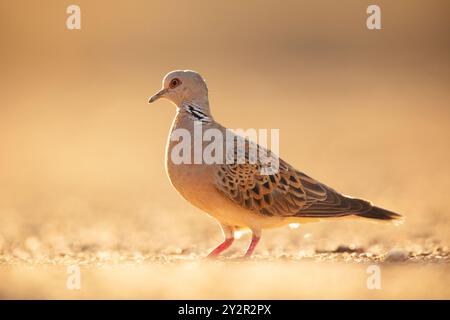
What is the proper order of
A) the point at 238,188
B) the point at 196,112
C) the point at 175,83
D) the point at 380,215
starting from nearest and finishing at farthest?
the point at 238,188 < the point at 380,215 < the point at 196,112 < the point at 175,83

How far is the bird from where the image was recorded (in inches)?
299

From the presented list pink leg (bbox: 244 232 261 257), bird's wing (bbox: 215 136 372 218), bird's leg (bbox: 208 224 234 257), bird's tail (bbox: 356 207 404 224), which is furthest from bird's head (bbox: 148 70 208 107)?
bird's tail (bbox: 356 207 404 224)

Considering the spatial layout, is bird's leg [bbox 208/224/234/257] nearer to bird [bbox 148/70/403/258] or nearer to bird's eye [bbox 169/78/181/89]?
bird [bbox 148/70/403/258]

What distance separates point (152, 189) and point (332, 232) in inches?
159

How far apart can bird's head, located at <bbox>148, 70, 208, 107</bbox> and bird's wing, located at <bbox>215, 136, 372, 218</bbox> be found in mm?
676

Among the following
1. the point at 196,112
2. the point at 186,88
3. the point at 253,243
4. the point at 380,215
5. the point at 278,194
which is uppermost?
the point at 186,88

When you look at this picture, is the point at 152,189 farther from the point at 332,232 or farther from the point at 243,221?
the point at 243,221

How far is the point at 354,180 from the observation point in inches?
506

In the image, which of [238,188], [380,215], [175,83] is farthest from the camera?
[175,83]

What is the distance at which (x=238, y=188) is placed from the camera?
7648 millimetres

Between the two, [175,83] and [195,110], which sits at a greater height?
[175,83]

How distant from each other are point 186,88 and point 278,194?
4.11 feet

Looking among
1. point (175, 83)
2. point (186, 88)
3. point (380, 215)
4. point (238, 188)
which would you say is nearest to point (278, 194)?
point (238, 188)

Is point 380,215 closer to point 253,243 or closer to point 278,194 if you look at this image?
point 278,194
